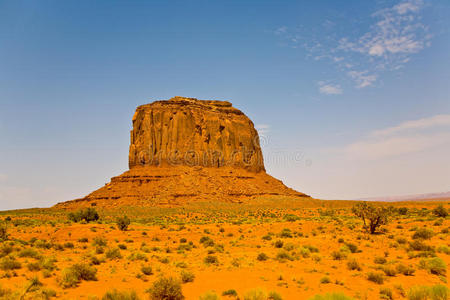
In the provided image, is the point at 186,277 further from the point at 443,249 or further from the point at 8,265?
the point at 443,249

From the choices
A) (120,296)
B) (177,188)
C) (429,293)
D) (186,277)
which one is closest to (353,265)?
(429,293)

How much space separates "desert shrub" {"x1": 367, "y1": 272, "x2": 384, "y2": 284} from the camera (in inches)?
392

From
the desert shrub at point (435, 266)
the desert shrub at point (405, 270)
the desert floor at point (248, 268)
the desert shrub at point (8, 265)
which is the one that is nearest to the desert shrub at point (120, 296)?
the desert floor at point (248, 268)

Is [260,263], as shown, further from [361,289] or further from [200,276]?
[361,289]

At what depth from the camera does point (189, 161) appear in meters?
77.2

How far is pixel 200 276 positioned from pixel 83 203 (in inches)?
2508

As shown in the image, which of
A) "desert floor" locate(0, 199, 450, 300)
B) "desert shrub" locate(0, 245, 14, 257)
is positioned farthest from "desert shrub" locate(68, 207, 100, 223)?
"desert shrub" locate(0, 245, 14, 257)

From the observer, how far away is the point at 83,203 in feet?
218

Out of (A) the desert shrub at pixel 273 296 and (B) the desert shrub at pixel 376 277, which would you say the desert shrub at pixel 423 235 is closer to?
(B) the desert shrub at pixel 376 277

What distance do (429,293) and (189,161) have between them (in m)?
70.8

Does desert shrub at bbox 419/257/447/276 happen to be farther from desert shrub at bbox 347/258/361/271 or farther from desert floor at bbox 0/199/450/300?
desert shrub at bbox 347/258/361/271

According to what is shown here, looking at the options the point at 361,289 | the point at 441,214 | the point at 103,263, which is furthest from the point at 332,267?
the point at 441,214

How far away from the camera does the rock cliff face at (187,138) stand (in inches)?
3068

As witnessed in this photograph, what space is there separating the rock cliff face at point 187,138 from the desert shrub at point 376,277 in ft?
224
